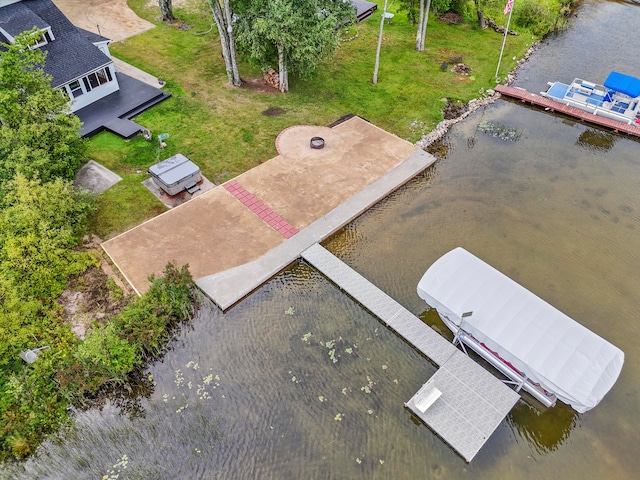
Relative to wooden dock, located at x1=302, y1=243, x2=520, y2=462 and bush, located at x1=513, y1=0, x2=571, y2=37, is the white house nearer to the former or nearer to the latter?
wooden dock, located at x1=302, y1=243, x2=520, y2=462

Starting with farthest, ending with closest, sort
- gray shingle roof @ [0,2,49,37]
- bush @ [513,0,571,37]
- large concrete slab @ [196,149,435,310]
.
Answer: bush @ [513,0,571,37]
gray shingle roof @ [0,2,49,37]
large concrete slab @ [196,149,435,310]

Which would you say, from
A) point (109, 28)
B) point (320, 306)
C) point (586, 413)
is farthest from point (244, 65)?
point (586, 413)

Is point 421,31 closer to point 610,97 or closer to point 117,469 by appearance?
point 610,97

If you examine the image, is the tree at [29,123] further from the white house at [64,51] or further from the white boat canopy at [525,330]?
the white boat canopy at [525,330]

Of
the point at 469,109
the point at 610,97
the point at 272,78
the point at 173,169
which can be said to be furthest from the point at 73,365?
the point at 610,97

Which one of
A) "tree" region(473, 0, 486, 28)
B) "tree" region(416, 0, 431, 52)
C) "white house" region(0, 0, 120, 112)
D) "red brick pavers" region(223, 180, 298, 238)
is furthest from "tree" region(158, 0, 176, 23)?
"tree" region(473, 0, 486, 28)

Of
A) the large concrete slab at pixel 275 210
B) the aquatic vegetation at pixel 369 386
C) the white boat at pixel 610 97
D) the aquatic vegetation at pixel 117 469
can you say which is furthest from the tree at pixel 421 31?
the aquatic vegetation at pixel 117 469

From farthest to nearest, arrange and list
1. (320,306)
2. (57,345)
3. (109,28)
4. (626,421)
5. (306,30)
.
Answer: (109,28)
(306,30)
(320,306)
(57,345)
(626,421)

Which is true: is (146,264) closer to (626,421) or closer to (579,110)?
(626,421)
